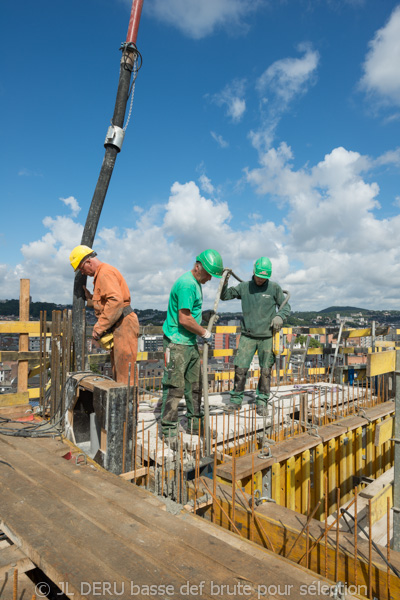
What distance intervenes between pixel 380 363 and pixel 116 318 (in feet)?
9.42

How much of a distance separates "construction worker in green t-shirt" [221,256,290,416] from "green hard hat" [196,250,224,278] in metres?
1.29

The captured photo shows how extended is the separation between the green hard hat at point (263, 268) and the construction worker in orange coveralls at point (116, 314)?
6.32ft

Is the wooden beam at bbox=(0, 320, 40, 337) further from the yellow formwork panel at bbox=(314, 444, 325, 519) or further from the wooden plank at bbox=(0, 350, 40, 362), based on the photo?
the yellow formwork panel at bbox=(314, 444, 325, 519)

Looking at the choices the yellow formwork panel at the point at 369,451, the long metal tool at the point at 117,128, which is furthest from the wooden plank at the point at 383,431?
the long metal tool at the point at 117,128

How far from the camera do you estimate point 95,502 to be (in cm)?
224

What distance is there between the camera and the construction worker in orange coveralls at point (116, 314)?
4.36 m

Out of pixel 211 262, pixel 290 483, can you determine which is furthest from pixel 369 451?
pixel 211 262

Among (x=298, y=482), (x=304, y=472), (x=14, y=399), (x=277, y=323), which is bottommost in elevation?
(x=298, y=482)

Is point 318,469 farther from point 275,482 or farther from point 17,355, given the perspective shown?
point 17,355

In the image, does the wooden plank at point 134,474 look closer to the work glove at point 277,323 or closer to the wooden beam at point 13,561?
the wooden beam at point 13,561

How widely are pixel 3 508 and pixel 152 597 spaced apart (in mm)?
1210

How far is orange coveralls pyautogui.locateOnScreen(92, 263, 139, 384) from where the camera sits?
4352mm

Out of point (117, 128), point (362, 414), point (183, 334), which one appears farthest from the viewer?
point (117, 128)

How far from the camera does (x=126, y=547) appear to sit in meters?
1.78
